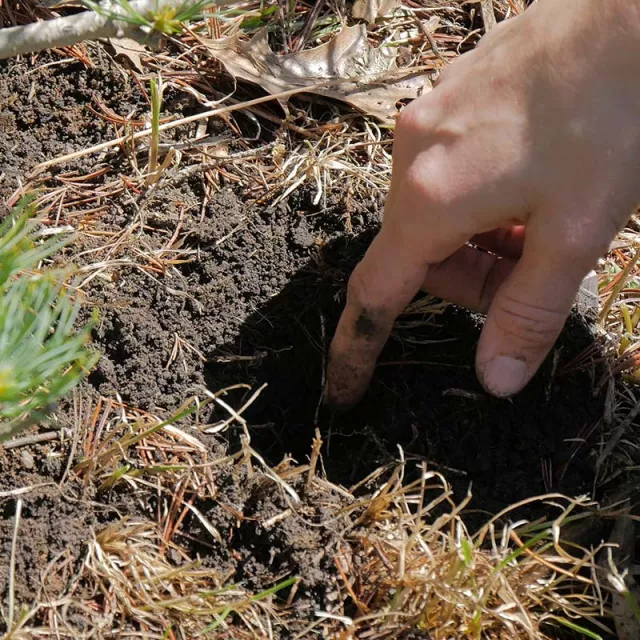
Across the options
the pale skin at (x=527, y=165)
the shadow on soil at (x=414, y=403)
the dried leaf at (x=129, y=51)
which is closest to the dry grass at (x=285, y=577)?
the shadow on soil at (x=414, y=403)

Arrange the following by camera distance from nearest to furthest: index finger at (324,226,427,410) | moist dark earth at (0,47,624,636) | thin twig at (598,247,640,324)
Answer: index finger at (324,226,427,410) → moist dark earth at (0,47,624,636) → thin twig at (598,247,640,324)

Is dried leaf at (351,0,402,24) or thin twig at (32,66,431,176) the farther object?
dried leaf at (351,0,402,24)

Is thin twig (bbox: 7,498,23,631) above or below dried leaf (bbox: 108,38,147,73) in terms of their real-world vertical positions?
below

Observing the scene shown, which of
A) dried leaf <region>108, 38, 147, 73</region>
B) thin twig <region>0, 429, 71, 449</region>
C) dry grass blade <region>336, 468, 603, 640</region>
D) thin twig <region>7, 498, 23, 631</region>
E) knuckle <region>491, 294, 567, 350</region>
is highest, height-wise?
dried leaf <region>108, 38, 147, 73</region>

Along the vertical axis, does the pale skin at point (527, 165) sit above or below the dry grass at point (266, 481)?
above

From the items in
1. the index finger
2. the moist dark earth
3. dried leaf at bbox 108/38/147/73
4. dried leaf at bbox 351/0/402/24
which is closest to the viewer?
the index finger

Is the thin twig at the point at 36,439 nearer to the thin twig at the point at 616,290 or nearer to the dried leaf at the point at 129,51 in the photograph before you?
the dried leaf at the point at 129,51

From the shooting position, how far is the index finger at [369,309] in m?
1.75

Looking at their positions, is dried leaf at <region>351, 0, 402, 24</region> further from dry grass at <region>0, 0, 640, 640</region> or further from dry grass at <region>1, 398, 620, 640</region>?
dry grass at <region>1, 398, 620, 640</region>

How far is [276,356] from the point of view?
6.81 feet

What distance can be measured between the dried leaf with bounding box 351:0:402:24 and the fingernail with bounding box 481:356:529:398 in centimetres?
138

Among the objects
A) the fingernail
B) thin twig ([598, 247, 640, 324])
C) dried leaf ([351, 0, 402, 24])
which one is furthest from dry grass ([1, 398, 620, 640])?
dried leaf ([351, 0, 402, 24])

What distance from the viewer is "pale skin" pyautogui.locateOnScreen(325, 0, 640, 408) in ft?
5.14

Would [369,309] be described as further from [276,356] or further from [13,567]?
[13,567]
